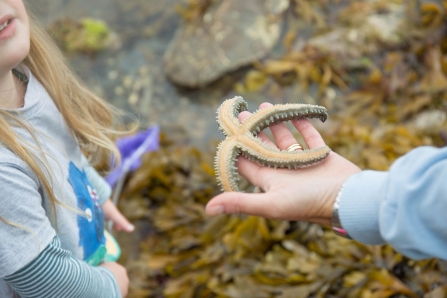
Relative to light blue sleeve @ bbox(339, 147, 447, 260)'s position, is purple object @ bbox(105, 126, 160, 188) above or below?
below

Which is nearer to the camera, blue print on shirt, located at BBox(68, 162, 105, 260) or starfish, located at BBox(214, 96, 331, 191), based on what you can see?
starfish, located at BBox(214, 96, 331, 191)

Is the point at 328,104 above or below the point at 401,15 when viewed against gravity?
below

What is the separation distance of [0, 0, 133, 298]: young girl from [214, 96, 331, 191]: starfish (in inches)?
25.4

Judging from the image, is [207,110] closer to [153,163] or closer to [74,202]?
[153,163]

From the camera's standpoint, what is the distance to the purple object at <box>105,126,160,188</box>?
4117 mm

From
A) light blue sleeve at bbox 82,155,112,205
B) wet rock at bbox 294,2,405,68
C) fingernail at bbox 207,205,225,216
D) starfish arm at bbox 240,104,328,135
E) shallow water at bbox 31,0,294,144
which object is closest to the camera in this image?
fingernail at bbox 207,205,225,216

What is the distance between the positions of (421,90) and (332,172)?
3.56 meters

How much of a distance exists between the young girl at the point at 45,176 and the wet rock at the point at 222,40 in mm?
3768

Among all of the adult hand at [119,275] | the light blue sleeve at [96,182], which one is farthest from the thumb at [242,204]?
the light blue sleeve at [96,182]

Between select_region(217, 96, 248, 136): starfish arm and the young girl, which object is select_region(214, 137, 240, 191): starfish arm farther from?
the young girl

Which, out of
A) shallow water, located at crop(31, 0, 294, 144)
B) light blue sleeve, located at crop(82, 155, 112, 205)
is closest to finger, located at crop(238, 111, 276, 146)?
light blue sleeve, located at crop(82, 155, 112, 205)

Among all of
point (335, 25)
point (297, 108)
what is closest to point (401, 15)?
point (335, 25)

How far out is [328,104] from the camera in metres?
5.40

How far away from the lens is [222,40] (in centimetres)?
623
